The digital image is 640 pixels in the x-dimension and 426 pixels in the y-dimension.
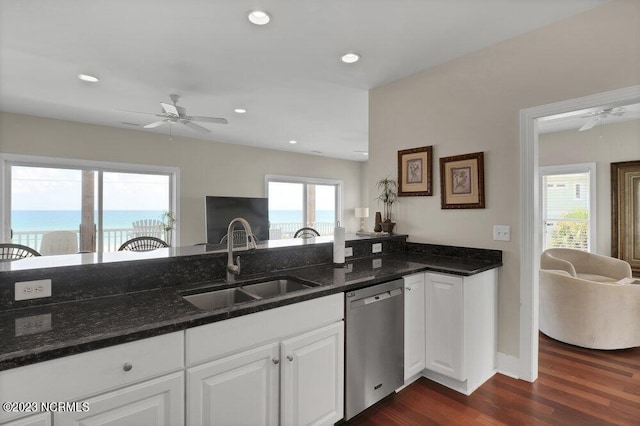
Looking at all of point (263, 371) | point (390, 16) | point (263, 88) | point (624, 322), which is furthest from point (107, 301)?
point (624, 322)

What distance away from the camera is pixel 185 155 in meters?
5.98

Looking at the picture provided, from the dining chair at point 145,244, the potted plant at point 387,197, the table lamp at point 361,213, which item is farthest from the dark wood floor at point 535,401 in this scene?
the table lamp at point 361,213

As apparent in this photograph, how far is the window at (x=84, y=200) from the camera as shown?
4605mm

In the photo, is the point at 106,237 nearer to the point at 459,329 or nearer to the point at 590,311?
the point at 459,329

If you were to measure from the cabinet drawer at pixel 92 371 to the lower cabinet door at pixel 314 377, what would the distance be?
56 cm

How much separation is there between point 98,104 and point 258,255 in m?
3.46

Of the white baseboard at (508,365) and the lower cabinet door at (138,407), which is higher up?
the lower cabinet door at (138,407)

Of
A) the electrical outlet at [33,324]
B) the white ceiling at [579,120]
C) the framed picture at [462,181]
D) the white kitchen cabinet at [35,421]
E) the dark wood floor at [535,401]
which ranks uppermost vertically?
the white ceiling at [579,120]

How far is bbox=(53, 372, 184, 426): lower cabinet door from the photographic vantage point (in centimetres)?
109

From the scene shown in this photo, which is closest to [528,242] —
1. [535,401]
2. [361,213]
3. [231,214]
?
[535,401]

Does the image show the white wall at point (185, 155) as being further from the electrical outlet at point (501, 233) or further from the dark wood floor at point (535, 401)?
the electrical outlet at point (501, 233)

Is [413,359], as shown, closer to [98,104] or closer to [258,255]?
[258,255]

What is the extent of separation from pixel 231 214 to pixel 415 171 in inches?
154

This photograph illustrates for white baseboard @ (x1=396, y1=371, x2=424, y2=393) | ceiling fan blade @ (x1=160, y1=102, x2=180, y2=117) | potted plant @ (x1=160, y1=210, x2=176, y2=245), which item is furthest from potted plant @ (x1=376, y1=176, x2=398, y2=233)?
potted plant @ (x1=160, y1=210, x2=176, y2=245)
